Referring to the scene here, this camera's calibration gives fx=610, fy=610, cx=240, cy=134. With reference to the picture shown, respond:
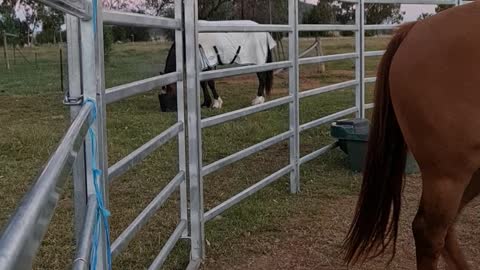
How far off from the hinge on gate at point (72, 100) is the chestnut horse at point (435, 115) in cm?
147

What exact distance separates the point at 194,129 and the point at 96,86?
4.83 ft

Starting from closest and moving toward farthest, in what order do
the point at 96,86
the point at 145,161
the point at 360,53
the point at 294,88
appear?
1. the point at 96,86
2. the point at 294,88
3. the point at 145,161
4. the point at 360,53

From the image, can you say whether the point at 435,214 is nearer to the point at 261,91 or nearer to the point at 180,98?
the point at 180,98

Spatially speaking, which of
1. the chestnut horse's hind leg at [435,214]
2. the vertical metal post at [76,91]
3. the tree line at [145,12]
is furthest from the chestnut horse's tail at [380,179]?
the vertical metal post at [76,91]

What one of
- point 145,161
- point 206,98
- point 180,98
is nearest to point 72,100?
point 180,98

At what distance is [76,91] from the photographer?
1657 millimetres

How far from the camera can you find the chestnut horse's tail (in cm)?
281

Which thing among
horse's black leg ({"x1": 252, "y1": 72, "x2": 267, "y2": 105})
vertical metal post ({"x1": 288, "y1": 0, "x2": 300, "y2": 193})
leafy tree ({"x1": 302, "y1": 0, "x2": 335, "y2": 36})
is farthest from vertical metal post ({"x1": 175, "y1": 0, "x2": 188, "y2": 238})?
horse's black leg ({"x1": 252, "y1": 72, "x2": 267, "y2": 105})

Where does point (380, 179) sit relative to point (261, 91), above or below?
below

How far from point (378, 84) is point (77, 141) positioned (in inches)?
73.6

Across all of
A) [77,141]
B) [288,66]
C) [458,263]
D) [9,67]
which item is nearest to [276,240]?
[458,263]

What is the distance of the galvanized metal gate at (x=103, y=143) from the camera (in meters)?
0.77

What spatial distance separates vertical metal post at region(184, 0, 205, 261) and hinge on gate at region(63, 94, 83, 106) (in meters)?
1.48

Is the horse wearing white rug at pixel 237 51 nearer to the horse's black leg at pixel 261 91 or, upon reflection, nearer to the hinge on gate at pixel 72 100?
the horse's black leg at pixel 261 91
